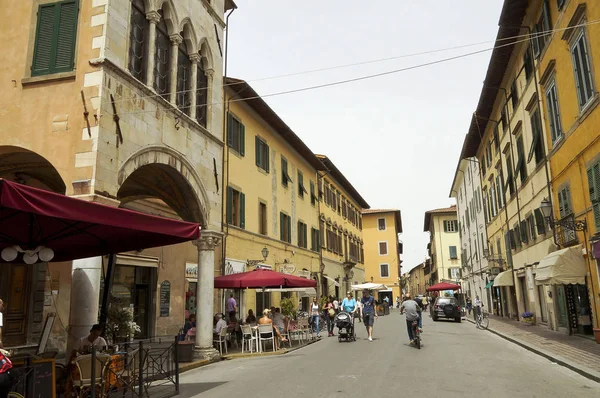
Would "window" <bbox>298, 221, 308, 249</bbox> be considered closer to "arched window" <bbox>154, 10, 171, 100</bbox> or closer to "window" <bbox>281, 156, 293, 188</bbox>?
"window" <bbox>281, 156, 293, 188</bbox>

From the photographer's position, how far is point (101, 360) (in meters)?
7.62

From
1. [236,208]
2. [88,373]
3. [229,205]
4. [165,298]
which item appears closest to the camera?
[88,373]

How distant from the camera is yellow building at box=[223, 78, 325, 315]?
2144 centimetres

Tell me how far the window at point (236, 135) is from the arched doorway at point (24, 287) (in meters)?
8.94

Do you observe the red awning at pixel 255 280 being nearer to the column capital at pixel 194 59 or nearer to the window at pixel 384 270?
the column capital at pixel 194 59

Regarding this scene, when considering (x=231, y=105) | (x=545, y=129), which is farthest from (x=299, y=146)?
(x=545, y=129)

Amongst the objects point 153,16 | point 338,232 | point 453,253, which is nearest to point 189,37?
point 153,16

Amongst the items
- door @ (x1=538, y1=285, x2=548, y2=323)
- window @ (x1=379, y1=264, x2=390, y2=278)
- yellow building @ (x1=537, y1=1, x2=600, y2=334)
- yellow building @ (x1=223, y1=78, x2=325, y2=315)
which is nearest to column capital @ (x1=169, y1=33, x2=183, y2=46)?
yellow building @ (x1=223, y1=78, x2=325, y2=315)

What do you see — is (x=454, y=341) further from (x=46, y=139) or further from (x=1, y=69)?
(x=1, y=69)

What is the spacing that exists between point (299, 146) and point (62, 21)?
20.8 meters

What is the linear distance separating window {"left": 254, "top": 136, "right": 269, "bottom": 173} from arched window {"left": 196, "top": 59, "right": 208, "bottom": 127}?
9785 mm

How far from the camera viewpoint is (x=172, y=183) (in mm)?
13188

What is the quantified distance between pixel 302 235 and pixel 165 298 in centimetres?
1385

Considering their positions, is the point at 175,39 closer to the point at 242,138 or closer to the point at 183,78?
the point at 183,78
